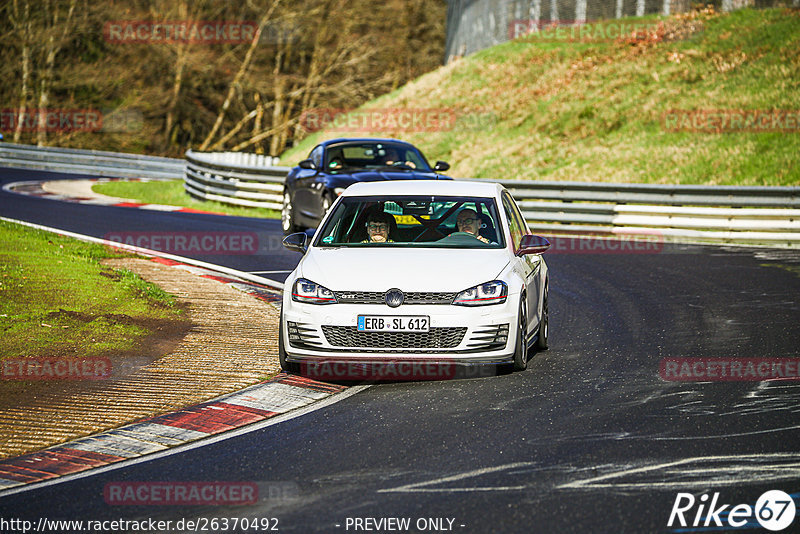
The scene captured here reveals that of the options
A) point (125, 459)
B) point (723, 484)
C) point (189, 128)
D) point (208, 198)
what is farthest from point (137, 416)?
point (189, 128)

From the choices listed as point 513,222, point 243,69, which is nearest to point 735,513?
point 513,222

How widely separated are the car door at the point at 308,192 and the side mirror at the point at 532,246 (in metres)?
9.31

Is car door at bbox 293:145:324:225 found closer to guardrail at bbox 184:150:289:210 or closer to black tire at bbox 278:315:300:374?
guardrail at bbox 184:150:289:210

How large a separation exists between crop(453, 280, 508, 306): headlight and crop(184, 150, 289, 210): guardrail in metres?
16.6

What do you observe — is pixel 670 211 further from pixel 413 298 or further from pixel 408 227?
pixel 413 298

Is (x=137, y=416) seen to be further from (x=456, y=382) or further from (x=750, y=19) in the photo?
(x=750, y=19)

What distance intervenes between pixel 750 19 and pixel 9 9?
33.2 metres

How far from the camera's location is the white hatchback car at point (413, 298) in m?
8.69

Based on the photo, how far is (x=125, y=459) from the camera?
6859mm

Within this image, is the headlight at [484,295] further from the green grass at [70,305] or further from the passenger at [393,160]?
the passenger at [393,160]

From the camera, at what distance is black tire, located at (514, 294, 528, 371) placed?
9.09 metres

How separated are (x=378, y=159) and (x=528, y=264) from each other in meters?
9.88

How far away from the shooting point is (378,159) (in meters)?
19.6

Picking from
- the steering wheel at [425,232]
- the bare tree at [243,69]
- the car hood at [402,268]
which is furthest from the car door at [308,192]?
the bare tree at [243,69]
